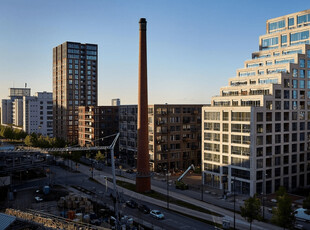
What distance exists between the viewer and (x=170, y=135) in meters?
101

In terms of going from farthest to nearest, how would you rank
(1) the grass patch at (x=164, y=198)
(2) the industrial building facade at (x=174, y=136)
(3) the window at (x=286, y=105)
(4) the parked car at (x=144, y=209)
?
(2) the industrial building facade at (x=174, y=136) → (3) the window at (x=286, y=105) → (1) the grass patch at (x=164, y=198) → (4) the parked car at (x=144, y=209)

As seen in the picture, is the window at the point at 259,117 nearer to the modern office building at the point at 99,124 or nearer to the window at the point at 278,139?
the window at the point at 278,139

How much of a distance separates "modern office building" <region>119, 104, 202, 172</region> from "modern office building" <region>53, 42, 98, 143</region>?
51.1m

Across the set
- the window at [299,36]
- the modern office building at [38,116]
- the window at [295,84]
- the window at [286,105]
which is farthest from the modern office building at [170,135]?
the modern office building at [38,116]

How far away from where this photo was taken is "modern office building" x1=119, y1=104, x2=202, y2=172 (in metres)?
98.2

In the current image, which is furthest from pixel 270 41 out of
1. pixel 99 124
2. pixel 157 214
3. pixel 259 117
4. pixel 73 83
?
pixel 73 83

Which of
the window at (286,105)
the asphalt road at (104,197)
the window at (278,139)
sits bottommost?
the asphalt road at (104,197)

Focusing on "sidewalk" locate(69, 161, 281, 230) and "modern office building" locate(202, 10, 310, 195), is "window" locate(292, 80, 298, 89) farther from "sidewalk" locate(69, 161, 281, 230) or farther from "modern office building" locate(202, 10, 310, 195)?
"sidewalk" locate(69, 161, 281, 230)

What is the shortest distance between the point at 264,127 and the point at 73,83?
362 feet

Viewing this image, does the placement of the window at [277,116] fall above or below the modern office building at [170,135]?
above

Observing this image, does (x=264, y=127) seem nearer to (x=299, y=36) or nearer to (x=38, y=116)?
(x=299, y=36)

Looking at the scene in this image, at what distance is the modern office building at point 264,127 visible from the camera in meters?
68.3

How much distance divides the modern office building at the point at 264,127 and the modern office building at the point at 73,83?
92.7 meters

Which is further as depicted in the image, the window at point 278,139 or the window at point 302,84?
the window at point 302,84
